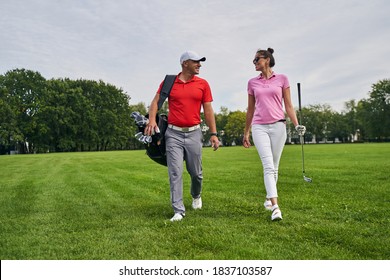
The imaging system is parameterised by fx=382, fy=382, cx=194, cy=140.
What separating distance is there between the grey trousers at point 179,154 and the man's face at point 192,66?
3.46 ft

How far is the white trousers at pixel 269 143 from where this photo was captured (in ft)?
21.4

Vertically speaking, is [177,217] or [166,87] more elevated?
[166,87]

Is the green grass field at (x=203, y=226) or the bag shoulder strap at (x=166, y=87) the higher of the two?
the bag shoulder strap at (x=166, y=87)

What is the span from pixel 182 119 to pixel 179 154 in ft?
2.04

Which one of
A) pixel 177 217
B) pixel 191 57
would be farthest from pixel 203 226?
pixel 191 57

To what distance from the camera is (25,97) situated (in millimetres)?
68375

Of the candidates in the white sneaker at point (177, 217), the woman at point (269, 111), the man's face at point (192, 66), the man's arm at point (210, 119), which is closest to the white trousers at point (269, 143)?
the woman at point (269, 111)

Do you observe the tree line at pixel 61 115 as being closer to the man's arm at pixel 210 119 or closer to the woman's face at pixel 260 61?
the man's arm at pixel 210 119

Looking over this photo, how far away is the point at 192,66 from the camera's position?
6453mm

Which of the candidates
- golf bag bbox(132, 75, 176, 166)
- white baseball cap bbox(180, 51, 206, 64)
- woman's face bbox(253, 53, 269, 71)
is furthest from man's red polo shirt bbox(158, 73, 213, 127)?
woman's face bbox(253, 53, 269, 71)

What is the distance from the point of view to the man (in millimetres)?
6539

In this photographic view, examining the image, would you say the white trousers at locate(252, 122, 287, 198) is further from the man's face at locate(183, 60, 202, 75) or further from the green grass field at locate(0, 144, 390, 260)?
the man's face at locate(183, 60, 202, 75)

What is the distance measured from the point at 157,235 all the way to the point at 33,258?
1.64 meters

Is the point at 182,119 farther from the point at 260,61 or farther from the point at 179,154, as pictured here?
the point at 260,61
